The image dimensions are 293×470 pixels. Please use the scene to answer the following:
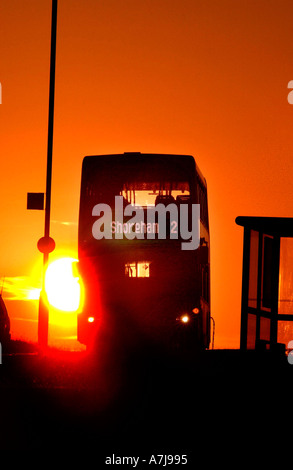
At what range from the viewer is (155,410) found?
Result: 1132 centimetres

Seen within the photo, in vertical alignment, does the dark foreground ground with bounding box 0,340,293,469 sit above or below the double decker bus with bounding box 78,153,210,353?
below

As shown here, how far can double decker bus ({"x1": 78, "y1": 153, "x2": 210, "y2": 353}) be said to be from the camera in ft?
61.8

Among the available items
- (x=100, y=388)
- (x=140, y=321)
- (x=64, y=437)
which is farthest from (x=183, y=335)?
(x=64, y=437)

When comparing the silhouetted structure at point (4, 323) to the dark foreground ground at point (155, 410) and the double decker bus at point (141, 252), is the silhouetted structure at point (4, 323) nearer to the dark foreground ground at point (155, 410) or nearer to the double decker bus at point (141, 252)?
the double decker bus at point (141, 252)

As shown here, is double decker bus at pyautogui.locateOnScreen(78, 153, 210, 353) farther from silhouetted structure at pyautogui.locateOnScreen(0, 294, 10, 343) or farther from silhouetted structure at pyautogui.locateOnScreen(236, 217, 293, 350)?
silhouetted structure at pyautogui.locateOnScreen(0, 294, 10, 343)

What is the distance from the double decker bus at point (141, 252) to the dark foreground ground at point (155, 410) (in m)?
1.79

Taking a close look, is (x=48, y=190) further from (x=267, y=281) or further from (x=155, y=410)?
(x=155, y=410)

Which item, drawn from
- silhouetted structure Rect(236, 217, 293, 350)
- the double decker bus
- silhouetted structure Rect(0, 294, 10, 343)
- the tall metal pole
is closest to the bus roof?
the double decker bus

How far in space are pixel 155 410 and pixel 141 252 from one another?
798cm

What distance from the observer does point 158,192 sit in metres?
18.9

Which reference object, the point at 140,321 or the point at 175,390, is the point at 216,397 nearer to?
the point at 175,390

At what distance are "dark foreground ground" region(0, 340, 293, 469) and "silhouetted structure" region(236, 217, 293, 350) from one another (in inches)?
18.6

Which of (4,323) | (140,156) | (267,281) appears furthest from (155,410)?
(4,323)

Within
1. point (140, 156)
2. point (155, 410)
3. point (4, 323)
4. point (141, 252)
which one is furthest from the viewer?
point (4, 323)
